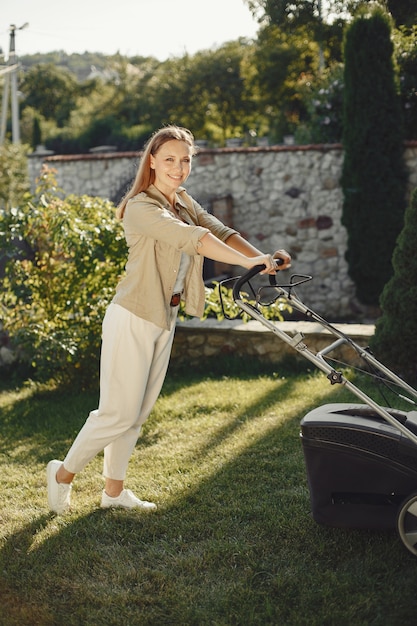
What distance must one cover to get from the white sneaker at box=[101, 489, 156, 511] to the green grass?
49 mm

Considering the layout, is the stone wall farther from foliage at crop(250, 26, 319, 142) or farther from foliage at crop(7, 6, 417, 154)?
foliage at crop(250, 26, 319, 142)

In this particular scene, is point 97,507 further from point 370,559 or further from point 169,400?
point 169,400

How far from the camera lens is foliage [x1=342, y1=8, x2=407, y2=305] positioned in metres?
8.26

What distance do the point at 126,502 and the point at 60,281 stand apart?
2.36 metres

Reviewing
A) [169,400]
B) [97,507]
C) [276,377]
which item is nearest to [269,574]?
[97,507]

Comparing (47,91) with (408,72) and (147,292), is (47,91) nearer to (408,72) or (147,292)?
(408,72)

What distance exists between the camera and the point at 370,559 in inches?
115

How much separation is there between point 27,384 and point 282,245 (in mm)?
3963

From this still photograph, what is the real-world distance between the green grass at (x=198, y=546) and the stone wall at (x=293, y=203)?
4.34 meters

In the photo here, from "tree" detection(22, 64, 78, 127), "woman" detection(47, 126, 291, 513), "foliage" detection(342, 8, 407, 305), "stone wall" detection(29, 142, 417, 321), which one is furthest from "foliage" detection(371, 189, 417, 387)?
"tree" detection(22, 64, 78, 127)

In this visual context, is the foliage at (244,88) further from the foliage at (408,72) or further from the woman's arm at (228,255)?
the woman's arm at (228,255)

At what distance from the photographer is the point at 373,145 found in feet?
27.1

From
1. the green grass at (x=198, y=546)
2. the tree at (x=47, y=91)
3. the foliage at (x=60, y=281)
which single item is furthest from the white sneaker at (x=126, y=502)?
the tree at (x=47, y=91)

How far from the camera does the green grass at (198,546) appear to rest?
2662 millimetres
